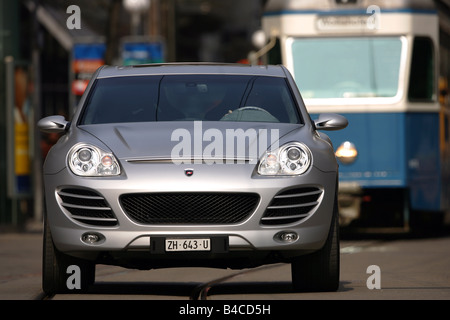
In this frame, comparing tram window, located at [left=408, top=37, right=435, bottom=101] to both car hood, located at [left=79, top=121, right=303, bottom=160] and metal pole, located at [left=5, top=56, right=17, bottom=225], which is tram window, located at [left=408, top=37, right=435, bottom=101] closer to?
metal pole, located at [left=5, top=56, right=17, bottom=225]

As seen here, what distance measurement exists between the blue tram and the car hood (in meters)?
8.34

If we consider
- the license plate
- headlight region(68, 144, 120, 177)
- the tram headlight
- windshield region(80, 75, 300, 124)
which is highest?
windshield region(80, 75, 300, 124)

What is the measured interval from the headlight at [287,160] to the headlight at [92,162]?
99 cm

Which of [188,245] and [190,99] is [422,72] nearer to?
[190,99]

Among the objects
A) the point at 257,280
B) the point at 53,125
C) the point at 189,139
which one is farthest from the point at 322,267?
the point at 53,125

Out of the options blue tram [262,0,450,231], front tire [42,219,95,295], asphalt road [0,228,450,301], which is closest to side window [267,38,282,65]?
blue tram [262,0,450,231]

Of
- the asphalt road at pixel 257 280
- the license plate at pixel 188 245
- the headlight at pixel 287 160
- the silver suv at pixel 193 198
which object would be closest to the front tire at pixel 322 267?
the silver suv at pixel 193 198

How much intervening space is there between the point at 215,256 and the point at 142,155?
0.83m

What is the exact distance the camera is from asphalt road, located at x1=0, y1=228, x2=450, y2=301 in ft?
31.7

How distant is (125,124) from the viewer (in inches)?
394

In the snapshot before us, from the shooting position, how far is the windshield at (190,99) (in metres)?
10.2

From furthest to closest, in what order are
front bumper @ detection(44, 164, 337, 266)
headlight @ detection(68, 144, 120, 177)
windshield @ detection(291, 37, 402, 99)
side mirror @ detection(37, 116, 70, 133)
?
windshield @ detection(291, 37, 402, 99)
side mirror @ detection(37, 116, 70, 133)
headlight @ detection(68, 144, 120, 177)
front bumper @ detection(44, 164, 337, 266)

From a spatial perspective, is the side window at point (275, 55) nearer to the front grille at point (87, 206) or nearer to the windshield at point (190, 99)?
the windshield at point (190, 99)

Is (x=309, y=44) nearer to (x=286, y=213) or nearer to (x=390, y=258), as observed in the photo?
(x=390, y=258)
